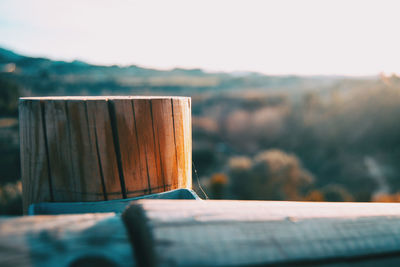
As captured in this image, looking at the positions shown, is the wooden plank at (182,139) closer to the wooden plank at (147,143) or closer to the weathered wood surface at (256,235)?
the wooden plank at (147,143)

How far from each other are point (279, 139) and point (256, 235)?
2547 cm

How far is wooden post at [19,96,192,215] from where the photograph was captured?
1117 millimetres

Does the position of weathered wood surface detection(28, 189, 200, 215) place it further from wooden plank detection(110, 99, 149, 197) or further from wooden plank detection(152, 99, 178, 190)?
wooden plank detection(152, 99, 178, 190)

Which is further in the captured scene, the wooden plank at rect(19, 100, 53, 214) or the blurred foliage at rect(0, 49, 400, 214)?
the blurred foliage at rect(0, 49, 400, 214)

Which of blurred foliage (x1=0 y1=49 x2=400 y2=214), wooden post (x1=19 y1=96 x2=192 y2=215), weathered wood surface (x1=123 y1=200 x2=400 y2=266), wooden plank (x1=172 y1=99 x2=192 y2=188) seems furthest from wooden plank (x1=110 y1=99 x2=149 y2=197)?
blurred foliage (x1=0 y1=49 x2=400 y2=214)

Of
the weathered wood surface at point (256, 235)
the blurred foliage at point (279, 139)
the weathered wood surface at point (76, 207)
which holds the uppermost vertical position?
the weathered wood surface at point (256, 235)

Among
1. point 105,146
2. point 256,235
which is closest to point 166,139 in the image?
point 105,146

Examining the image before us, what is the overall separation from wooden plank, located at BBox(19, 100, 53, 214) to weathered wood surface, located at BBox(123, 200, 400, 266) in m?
0.64

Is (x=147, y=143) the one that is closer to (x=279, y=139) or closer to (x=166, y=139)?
(x=166, y=139)

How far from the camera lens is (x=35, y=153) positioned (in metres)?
1.15

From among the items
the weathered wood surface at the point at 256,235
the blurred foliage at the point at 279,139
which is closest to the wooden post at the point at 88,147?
the weathered wood surface at the point at 256,235

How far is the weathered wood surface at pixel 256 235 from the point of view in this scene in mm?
530

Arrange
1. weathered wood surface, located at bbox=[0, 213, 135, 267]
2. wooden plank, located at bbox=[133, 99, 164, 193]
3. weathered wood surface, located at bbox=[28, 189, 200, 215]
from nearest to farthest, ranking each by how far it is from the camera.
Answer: weathered wood surface, located at bbox=[0, 213, 135, 267] < weathered wood surface, located at bbox=[28, 189, 200, 215] < wooden plank, located at bbox=[133, 99, 164, 193]

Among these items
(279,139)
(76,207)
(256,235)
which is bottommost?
(279,139)
